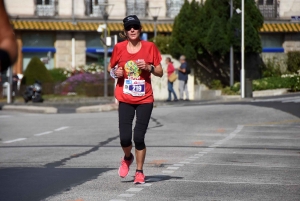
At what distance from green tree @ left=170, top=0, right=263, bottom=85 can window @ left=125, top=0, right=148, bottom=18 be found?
572 inches

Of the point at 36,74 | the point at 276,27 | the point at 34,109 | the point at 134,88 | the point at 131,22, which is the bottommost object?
the point at 34,109

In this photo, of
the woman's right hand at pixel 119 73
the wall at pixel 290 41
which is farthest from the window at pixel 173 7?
the woman's right hand at pixel 119 73

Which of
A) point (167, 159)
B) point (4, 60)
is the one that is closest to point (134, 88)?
point (167, 159)

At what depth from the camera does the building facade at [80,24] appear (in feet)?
178

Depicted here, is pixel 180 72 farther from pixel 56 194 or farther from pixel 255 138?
pixel 56 194

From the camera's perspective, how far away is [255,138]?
16.6 metres

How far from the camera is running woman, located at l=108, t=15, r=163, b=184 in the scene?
29.0ft

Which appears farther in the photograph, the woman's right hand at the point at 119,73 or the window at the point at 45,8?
the window at the point at 45,8

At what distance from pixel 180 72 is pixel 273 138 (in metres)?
18.6

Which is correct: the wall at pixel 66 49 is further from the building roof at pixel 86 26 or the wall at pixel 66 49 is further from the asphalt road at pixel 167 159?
the asphalt road at pixel 167 159

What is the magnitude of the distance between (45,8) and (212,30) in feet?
60.4

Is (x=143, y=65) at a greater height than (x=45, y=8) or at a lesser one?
lesser

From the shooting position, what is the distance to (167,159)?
39.5 feet

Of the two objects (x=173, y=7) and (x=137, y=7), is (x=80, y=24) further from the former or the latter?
(x=173, y=7)
